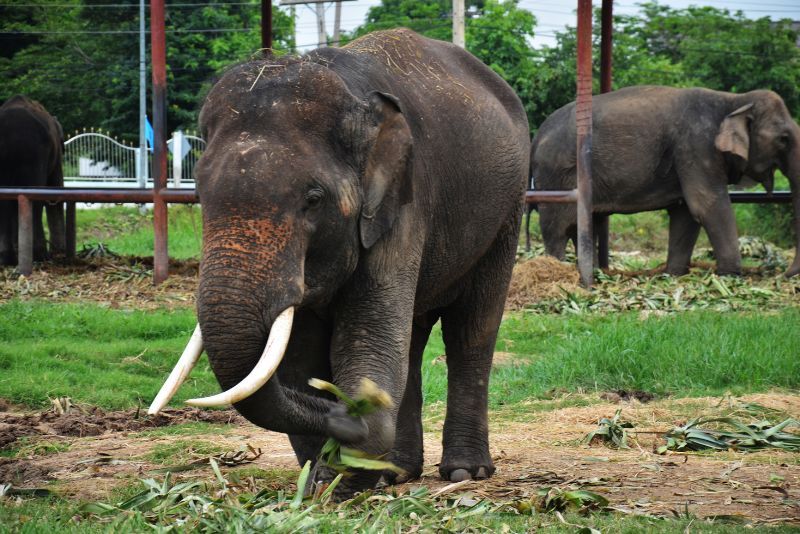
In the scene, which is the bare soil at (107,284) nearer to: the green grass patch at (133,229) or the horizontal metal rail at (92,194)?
the horizontal metal rail at (92,194)

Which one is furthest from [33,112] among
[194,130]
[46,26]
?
[46,26]

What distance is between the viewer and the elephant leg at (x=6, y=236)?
52.6 ft

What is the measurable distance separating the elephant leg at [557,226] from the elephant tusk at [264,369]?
41.3 feet

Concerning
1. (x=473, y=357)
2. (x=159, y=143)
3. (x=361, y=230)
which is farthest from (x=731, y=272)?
(x=361, y=230)

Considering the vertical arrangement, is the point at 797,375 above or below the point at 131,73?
below

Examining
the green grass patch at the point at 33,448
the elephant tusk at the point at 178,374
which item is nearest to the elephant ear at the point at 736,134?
the green grass patch at the point at 33,448

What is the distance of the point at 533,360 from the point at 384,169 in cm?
512

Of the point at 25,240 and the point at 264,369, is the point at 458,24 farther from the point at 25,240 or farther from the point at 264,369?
the point at 264,369

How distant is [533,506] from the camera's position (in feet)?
17.0

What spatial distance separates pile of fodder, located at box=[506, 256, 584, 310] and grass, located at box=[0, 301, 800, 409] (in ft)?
6.72

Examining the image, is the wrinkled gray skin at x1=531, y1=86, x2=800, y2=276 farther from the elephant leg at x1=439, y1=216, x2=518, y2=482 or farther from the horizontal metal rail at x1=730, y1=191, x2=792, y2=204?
the elephant leg at x1=439, y1=216, x2=518, y2=482

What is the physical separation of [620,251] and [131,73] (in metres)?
20.6

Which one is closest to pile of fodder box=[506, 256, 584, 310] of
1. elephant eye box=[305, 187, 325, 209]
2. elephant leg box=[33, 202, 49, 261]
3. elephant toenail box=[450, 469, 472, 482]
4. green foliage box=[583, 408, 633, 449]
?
green foliage box=[583, 408, 633, 449]

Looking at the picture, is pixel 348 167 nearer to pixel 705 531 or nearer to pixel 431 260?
pixel 431 260
